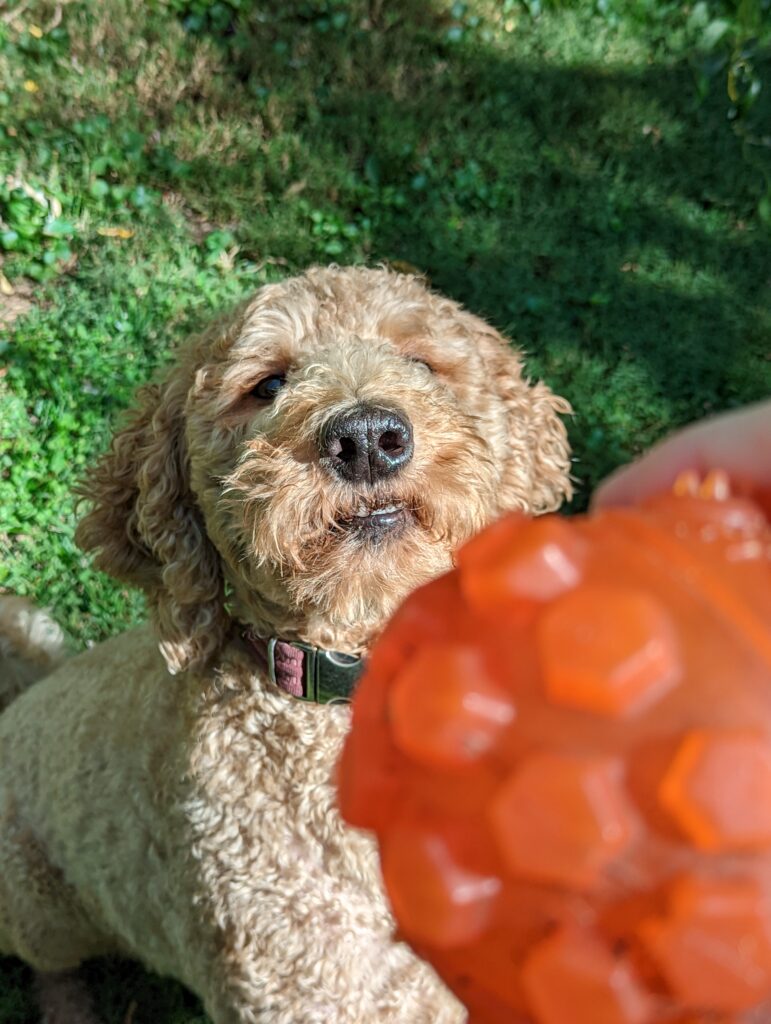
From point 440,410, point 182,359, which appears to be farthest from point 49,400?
point 440,410

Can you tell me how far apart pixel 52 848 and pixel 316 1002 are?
1.17m

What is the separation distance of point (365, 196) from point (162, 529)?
10.6 ft

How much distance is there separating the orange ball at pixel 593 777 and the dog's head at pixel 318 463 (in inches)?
40.0

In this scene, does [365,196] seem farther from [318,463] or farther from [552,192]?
[318,463]

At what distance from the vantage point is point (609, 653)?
0.71m

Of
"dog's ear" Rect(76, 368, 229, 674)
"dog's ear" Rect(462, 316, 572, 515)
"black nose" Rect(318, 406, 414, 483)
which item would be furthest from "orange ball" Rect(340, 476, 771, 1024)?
"dog's ear" Rect(462, 316, 572, 515)

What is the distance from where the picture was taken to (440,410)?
1.99m

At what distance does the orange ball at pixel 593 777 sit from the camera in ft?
2.21

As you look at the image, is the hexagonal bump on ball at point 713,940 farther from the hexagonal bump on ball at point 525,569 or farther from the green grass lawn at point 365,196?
the green grass lawn at point 365,196

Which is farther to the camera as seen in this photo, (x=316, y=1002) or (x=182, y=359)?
(x=182, y=359)

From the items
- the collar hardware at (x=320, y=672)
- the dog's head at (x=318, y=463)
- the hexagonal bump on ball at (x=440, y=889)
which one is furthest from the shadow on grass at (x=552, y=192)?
the hexagonal bump on ball at (x=440, y=889)

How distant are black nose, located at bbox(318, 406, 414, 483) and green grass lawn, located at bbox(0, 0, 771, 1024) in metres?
2.34

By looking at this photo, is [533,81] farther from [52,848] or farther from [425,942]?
[425,942]

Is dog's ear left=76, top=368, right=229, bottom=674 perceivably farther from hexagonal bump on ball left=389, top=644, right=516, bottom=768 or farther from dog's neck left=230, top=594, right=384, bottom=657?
hexagonal bump on ball left=389, top=644, right=516, bottom=768
